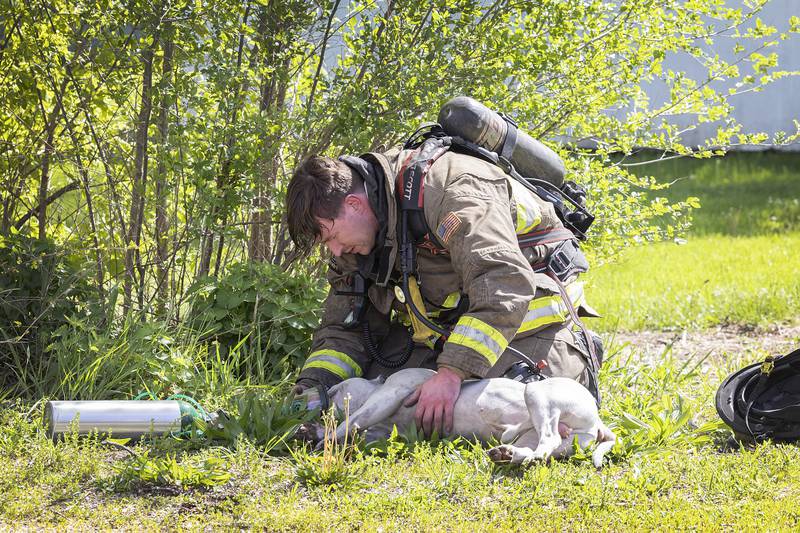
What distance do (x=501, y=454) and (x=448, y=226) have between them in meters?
0.95

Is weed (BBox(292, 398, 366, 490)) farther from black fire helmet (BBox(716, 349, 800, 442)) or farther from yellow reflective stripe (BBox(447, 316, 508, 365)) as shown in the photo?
black fire helmet (BBox(716, 349, 800, 442))

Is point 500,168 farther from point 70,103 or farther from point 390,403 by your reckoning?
point 70,103

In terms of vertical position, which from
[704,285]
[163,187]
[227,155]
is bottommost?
[704,285]

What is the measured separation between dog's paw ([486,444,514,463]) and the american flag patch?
89cm

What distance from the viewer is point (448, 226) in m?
3.92

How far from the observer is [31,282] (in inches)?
184

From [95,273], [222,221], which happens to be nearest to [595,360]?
[222,221]

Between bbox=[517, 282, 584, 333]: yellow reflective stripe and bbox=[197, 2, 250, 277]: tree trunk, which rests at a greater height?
bbox=[197, 2, 250, 277]: tree trunk

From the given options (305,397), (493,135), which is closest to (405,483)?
(305,397)

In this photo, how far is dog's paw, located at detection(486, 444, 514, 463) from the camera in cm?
357

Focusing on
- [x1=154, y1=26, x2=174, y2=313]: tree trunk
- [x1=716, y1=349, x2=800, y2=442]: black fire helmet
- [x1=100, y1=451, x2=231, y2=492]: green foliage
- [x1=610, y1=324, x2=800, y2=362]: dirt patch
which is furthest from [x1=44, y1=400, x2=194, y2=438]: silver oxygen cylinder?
[x1=610, y1=324, x2=800, y2=362]: dirt patch

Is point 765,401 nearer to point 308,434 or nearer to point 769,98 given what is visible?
point 308,434

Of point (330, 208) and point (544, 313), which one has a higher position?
point (330, 208)

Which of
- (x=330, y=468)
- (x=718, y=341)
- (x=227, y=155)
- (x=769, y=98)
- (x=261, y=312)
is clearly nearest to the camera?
(x=330, y=468)
